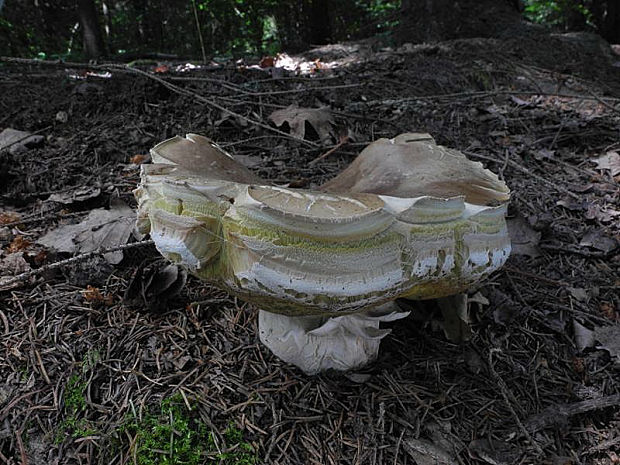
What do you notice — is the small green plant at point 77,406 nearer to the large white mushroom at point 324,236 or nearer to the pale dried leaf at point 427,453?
the large white mushroom at point 324,236

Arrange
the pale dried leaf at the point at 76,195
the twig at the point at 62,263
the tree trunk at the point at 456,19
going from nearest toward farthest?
the twig at the point at 62,263 → the pale dried leaf at the point at 76,195 → the tree trunk at the point at 456,19

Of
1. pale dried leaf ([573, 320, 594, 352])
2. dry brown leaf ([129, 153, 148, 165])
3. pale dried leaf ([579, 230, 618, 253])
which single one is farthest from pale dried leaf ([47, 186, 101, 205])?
pale dried leaf ([579, 230, 618, 253])

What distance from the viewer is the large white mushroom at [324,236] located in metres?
1.32

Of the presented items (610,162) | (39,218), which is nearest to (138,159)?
(39,218)

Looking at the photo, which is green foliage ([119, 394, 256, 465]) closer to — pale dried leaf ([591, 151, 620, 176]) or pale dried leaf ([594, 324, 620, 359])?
pale dried leaf ([594, 324, 620, 359])

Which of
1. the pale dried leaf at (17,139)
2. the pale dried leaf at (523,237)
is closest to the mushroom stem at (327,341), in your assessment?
the pale dried leaf at (523,237)

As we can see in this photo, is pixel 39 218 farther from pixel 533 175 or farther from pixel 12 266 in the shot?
pixel 533 175

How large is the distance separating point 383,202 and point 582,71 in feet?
18.3

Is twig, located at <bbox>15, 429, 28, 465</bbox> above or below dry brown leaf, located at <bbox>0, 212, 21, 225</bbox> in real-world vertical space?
below

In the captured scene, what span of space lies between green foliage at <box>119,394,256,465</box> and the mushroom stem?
1.29 feet

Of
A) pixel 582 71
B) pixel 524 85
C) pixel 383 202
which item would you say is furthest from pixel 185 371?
pixel 582 71

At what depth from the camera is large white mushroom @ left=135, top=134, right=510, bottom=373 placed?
132 cm

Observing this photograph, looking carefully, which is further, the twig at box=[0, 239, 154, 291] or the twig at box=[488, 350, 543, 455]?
the twig at box=[0, 239, 154, 291]

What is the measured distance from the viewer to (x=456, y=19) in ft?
21.8
